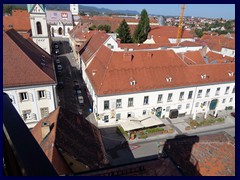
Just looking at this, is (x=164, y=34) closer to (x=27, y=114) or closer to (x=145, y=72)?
(x=145, y=72)

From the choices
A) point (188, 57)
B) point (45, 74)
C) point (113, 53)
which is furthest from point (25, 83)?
point (188, 57)

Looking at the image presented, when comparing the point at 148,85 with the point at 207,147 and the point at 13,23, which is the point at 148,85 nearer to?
the point at 207,147

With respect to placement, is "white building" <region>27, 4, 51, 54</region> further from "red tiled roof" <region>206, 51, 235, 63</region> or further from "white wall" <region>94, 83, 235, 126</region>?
"red tiled roof" <region>206, 51, 235, 63</region>

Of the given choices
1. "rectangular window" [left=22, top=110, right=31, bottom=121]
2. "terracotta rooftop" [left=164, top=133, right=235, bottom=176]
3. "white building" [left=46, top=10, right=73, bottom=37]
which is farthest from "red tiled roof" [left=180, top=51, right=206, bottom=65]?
"white building" [left=46, top=10, right=73, bottom=37]

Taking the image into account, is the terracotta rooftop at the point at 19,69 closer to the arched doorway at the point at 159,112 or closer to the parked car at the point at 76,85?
the parked car at the point at 76,85

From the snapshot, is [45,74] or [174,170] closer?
[174,170]

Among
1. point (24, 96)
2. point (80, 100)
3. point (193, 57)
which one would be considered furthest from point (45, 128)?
point (193, 57)

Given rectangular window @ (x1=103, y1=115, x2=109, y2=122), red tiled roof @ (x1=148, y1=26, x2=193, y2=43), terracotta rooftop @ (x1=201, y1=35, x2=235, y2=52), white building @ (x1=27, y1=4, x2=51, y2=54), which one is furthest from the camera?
red tiled roof @ (x1=148, y1=26, x2=193, y2=43)
